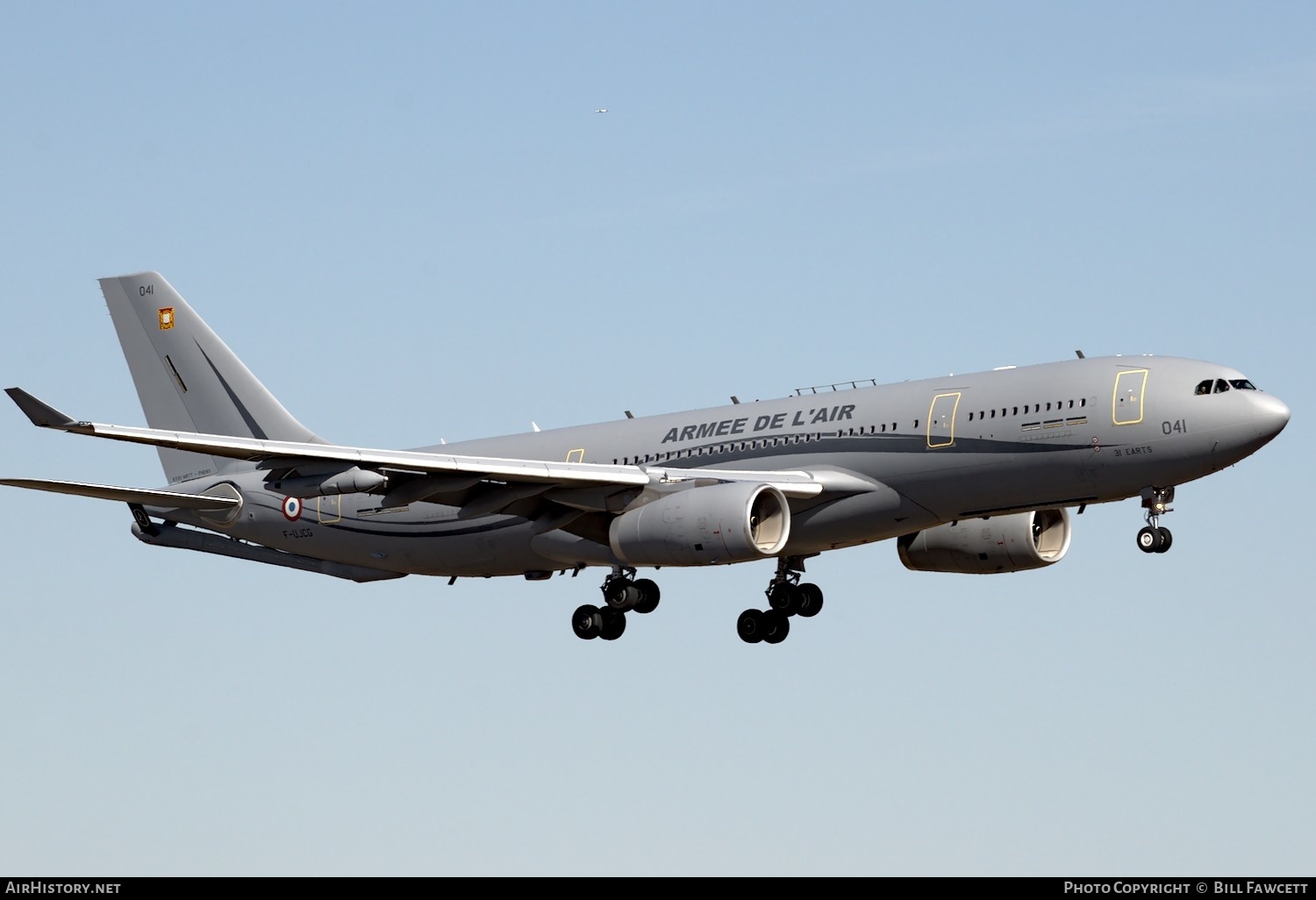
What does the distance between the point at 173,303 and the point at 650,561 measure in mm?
20274

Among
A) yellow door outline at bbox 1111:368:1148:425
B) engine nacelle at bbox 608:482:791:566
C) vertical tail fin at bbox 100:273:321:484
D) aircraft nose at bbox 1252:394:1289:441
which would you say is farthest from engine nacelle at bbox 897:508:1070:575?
vertical tail fin at bbox 100:273:321:484

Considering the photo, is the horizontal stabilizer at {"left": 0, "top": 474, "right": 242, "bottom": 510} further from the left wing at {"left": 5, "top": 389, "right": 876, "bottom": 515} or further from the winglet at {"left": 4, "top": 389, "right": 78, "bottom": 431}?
the winglet at {"left": 4, "top": 389, "right": 78, "bottom": 431}

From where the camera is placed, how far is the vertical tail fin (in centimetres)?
5869

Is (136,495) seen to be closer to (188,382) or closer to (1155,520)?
(188,382)

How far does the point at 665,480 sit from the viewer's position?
4831 cm

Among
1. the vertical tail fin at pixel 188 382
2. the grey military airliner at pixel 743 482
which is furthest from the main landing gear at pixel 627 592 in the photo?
the vertical tail fin at pixel 188 382

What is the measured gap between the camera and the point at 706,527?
4566 cm

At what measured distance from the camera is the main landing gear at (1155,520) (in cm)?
4447

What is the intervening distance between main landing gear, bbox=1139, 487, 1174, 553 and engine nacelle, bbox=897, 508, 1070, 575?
7.15 m

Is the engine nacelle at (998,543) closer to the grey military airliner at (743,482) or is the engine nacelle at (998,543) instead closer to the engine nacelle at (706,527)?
the grey military airliner at (743,482)

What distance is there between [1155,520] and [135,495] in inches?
1050
